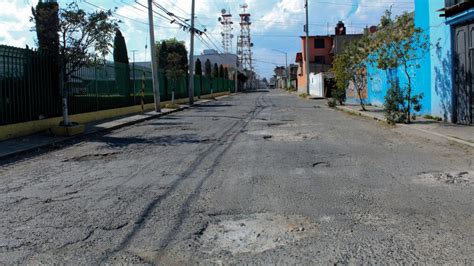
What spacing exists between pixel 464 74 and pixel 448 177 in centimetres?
815

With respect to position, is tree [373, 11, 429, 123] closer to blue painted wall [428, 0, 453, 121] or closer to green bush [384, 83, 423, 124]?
green bush [384, 83, 423, 124]

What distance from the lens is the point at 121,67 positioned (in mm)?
24938

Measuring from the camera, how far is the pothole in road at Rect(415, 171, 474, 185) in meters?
7.65

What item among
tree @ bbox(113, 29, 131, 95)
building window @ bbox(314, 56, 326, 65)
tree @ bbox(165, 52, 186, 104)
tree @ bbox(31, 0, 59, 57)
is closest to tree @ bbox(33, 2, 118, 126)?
tree @ bbox(31, 0, 59, 57)

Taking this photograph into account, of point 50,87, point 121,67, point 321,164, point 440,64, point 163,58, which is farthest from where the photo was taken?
point 163,58

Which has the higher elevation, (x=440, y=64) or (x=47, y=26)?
(x=47, y=26)

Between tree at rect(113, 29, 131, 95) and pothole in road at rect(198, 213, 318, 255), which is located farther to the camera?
tree at rect(113, 29, 131, 95)

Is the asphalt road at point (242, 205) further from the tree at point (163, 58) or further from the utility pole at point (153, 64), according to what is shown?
the tree at point (163, 58)

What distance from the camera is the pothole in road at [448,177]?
25.1ft

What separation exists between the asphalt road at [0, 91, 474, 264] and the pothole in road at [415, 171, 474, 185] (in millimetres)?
17

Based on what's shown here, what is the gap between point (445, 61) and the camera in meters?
16.1

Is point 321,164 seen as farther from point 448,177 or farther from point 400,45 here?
point 400,45

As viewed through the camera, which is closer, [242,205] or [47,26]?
[242,205]

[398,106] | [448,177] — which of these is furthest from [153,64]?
[448,177]
